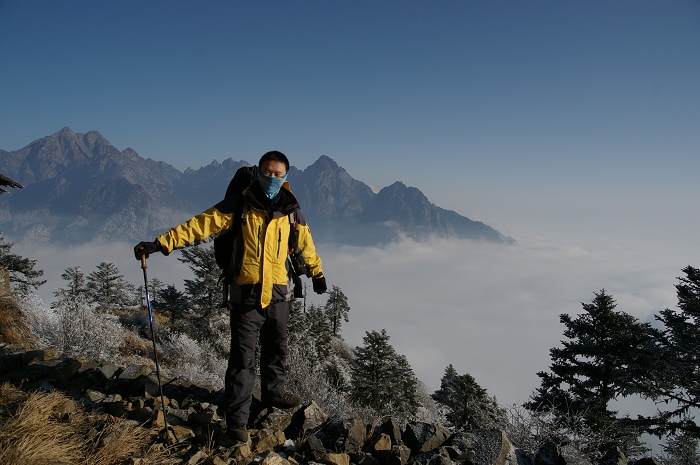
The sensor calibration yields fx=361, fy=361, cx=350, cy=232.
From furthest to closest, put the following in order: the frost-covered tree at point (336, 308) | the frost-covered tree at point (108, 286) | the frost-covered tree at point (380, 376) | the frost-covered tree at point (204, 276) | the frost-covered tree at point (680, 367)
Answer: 1. the frost-covered tree at point (336, 308)
2. the frost-covered tree at point (108, 286)
3. the frost-covered tree at point (204, 276)
4. the frost-covered tree at point (380, 376)
5. the frost-covered tree at point (680, 367)

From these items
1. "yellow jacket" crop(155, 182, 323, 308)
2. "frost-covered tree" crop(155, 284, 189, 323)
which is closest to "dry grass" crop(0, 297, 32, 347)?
"yellow jacket" crop(155, 182, 323, 308)

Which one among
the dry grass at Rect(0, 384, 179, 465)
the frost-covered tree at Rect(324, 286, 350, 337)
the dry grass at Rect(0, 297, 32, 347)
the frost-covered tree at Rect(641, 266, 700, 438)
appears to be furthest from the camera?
the frost-covered tree at Rect(324, 286, 350, 337)

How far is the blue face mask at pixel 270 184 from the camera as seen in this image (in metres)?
4.35

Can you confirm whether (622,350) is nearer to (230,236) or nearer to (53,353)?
(230,236)

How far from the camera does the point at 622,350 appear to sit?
1595 centimetres

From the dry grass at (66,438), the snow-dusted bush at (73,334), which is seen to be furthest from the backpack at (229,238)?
the snow-dusted bush at (73,334)

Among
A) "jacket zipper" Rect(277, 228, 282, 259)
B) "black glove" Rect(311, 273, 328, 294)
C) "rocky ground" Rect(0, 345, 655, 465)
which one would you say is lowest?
"rocky ground" Rect(0, 345, 655, 465)

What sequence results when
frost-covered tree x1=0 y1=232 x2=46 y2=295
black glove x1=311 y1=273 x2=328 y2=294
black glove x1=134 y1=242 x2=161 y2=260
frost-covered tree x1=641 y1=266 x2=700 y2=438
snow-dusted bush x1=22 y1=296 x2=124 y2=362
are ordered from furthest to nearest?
frost-covered tree x1=0 y1=232 x2=46 y2=295 < frost-covered tree x1=641 y1=266 x2=700 y2=438 < snow-dusted bush x1=22 y1=296 x2=124 y2=362 < black glove x1=311 y1=273 x2=328 y2=294 < black glove x1=134 y1=242 x2=161 y2=260

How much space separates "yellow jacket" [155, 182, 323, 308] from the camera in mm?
4173

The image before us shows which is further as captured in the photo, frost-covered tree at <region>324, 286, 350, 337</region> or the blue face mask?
frost-covered tree at <region>324, 286, 350, 337</region>

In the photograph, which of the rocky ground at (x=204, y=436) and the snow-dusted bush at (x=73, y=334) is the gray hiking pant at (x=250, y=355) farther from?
the snow-dusted bush at (x=73, y=334)

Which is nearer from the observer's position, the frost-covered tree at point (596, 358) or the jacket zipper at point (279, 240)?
the jacket zipper at point (279, 240)

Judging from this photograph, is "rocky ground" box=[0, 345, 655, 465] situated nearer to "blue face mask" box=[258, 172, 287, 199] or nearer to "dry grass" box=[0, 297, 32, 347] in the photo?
"blue face mask" box=[258, 172, 287, 199]

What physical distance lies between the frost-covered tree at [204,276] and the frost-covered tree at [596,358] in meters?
23.3
